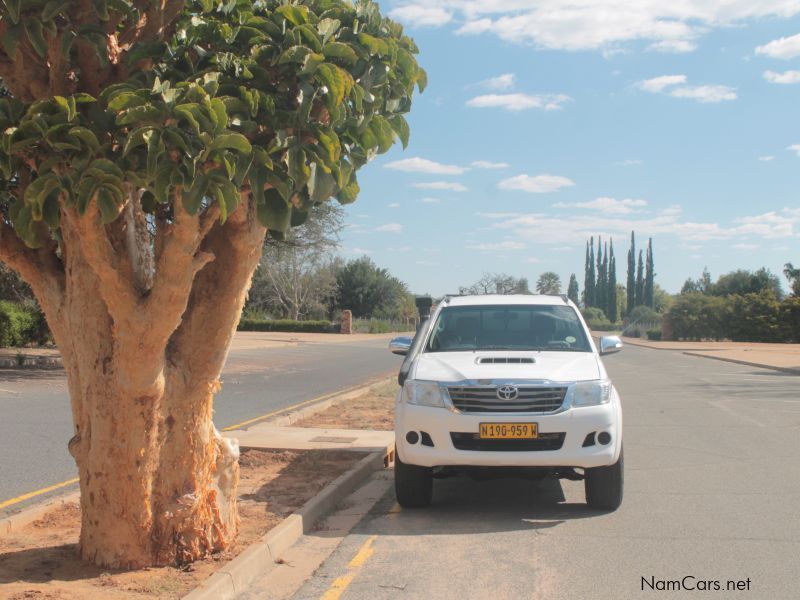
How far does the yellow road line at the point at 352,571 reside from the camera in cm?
534

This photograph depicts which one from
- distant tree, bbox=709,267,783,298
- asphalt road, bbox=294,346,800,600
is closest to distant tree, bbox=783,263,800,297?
distant tree, bbox=709,267,783,298

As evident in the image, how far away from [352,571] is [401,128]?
2904 millimetres

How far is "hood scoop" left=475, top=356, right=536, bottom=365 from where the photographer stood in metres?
7.72

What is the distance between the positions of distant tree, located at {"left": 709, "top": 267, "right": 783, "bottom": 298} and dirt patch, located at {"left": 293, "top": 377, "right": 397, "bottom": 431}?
239 feet

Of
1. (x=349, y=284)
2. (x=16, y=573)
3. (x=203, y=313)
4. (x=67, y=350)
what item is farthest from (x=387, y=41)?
(x=349, y=284)

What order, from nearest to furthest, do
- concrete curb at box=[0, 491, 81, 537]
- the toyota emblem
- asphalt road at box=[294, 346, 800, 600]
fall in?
asphalt road at box=[294, 346, 800, 600] < concrete curb at box=[0, 491, 81, 537] < the toyota emblem

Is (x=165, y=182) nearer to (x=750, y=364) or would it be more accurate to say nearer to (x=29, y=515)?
(x=29, y=515)

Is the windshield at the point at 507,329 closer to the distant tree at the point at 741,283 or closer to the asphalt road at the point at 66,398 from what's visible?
the asphalt road at the point at 66,398

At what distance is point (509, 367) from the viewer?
24.7 feet

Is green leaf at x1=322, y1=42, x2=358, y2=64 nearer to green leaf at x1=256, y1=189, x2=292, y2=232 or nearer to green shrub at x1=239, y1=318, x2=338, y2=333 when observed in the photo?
green leaf at x1=256, y1=189, x2=292, y2=232

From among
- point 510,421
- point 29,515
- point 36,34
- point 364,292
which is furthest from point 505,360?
point 364,292

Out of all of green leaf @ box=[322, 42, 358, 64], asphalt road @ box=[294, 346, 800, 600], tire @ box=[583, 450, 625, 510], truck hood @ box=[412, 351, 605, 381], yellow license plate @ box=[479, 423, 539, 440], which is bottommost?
asphalt road @ box=[294, 346, 800, 600]

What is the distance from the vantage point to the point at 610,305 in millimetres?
115688

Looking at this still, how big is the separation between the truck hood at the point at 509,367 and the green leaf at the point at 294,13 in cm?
347
